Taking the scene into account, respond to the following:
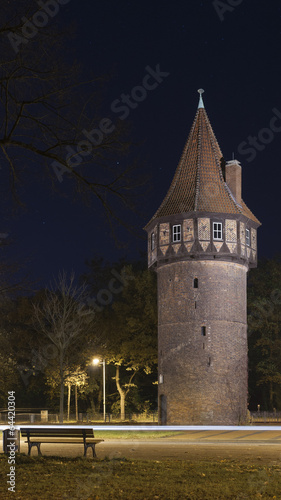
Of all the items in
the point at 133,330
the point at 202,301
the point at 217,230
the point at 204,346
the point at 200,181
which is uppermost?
the point at 200,181

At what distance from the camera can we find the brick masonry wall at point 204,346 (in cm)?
4175

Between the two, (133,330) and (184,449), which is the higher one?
(133,330)

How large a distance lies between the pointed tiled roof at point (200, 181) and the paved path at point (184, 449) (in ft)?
71.8

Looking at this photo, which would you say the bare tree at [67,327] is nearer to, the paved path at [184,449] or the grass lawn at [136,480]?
the paved path at [184,449]

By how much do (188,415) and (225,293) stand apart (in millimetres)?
7548

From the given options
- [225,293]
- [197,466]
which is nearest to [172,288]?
[225,293]

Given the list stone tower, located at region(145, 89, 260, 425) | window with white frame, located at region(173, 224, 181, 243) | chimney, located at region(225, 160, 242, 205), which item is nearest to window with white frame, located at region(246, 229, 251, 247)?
stone tower, located at region(145, 89, 260, 425)

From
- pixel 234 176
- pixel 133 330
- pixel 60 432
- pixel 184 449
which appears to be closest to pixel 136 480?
pixel 60 432

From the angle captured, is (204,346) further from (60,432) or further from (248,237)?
(60,432)

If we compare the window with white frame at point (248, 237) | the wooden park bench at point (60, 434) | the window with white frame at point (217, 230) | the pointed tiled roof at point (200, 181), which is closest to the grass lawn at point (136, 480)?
the wooden park bench at point (60, 434)

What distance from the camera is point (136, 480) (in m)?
11.6

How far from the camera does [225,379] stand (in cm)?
4206

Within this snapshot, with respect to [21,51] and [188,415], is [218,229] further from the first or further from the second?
[21,51]

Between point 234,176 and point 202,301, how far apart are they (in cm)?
925
